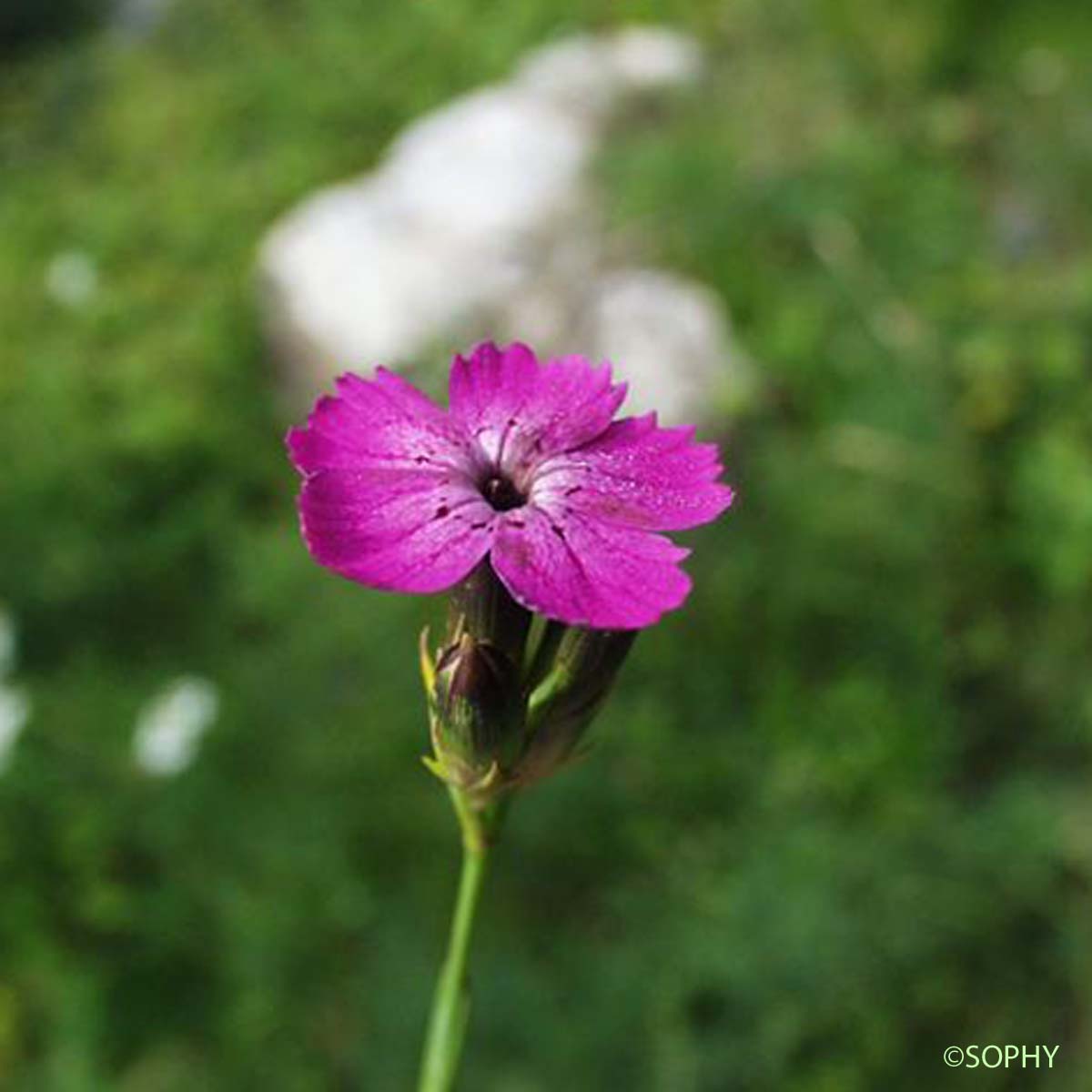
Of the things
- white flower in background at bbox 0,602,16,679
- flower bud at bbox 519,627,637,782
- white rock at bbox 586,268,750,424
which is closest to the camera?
flower bud at bbox 519,627,637,782

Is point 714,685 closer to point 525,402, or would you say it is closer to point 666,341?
point 666,341

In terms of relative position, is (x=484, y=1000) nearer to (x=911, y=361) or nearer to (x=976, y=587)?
(x=976, y=587)

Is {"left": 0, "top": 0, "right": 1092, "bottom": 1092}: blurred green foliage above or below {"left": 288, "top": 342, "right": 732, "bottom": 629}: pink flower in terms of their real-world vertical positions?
above

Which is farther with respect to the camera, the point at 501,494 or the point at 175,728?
the point at 175,728

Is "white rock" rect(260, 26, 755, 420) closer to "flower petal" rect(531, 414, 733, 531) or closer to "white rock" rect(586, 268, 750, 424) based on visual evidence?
"white rock" rect(586, 268, 750, 424)

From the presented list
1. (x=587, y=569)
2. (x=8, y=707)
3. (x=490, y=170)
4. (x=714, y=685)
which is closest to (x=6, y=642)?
(x=8, y=707)

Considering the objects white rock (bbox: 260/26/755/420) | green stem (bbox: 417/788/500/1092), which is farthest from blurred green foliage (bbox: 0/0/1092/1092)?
green stem (bbox: 417/788/500/1092)
